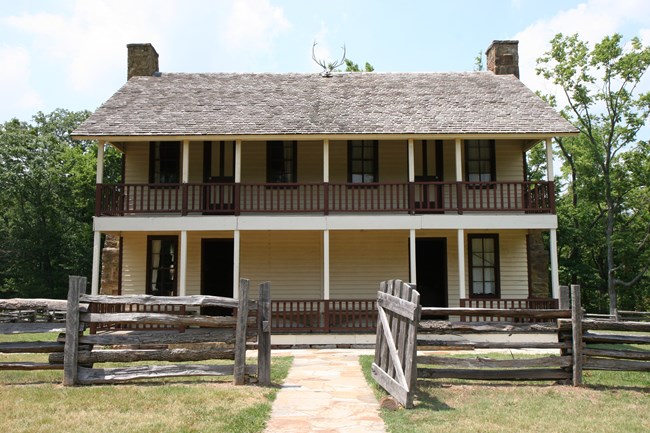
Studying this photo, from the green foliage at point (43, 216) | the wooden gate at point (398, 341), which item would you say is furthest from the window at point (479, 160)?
the green foliage at point (43, 216)

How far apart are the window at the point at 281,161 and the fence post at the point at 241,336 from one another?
9312 mm

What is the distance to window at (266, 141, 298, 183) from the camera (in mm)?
17578

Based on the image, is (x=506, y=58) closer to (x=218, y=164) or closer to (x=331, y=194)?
(x=331, y=194)

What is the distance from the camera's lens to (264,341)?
28.0ft

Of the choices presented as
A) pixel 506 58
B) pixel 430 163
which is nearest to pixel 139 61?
pixel 430 163

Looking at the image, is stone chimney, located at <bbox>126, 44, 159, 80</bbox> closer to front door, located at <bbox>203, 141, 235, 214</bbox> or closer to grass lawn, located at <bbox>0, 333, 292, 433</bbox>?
front door, located at <bbox>203, 141, 235, 214</bbox>

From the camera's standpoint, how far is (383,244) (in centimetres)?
1769

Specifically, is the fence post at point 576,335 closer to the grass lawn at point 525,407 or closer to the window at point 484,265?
the grass lawn at point 525,407

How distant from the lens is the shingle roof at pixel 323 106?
1570 centimetres

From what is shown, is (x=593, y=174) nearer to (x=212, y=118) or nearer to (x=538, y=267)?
(x=538, y=267)

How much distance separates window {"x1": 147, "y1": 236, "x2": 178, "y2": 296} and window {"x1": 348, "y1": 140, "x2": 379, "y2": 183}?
5788 mm

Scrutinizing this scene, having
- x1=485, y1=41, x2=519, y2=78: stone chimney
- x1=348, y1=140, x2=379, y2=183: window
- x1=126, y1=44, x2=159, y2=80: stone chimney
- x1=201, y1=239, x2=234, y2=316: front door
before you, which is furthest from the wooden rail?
x1=485, y1=41, x2=519, y2=78: stone chimney

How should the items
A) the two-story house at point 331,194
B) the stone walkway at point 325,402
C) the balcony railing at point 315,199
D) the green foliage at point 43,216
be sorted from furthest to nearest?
1. the green foliage at point 43,216
2. the two-story house at point 331,194
3. the balcony railing at point 315,199
4. the stone walkway at point 325,402

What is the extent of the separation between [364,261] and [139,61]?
10634 millimetres
